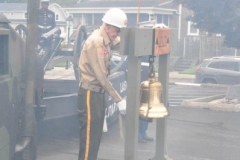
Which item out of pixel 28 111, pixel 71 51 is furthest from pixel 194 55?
pixel 28 111

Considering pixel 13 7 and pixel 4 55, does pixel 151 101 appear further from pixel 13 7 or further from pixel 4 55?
pixel 13 7

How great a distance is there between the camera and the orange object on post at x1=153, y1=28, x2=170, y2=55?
5.53 m

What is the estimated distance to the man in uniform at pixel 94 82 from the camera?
5.50 meters

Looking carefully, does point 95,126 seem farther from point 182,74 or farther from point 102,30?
point 182,74

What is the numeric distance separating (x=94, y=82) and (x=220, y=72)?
52.2 ft

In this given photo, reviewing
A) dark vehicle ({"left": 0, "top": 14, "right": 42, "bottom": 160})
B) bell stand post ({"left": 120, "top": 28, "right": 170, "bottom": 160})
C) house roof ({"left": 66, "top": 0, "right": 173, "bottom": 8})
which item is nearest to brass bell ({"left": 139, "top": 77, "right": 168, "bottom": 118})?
bell stand post ({"left": 120, "top": 28, "right": 170, "bottom": 160})

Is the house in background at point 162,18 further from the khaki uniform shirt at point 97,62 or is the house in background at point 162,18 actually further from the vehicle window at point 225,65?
the khaki uniform shirt at point 97,62

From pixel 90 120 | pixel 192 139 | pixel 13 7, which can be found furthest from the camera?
pixel 13 7

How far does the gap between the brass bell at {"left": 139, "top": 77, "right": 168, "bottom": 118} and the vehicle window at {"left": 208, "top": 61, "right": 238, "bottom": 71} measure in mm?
16195

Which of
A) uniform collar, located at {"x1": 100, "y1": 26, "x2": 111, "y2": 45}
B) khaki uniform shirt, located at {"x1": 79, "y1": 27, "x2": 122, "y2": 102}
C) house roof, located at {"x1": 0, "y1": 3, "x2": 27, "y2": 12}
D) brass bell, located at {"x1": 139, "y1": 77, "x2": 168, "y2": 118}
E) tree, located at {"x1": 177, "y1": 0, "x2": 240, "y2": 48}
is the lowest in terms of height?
brass bell, located at {"x1": 139, "y1": 77, "x2": 168, "y2": 118}

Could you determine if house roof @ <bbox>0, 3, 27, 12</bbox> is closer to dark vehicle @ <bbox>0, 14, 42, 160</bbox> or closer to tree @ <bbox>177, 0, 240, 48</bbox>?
tree @ <bbox>177, 0, 240, 48</bbox>

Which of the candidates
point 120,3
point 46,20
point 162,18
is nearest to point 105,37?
point 46,20

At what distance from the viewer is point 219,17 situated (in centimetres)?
1586

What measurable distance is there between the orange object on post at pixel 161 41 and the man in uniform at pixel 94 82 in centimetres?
34
